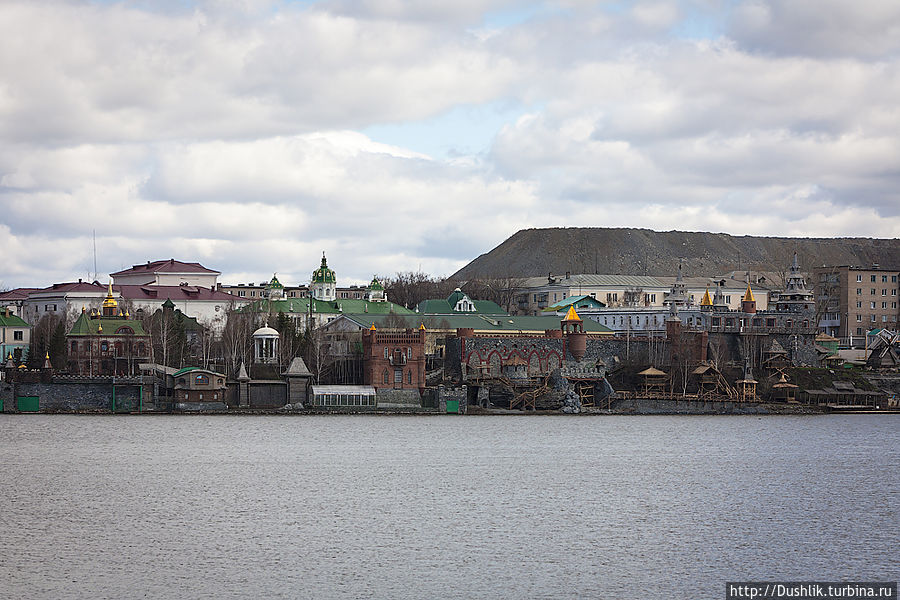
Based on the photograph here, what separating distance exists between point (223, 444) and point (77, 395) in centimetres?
1932

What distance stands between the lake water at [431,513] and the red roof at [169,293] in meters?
52.9

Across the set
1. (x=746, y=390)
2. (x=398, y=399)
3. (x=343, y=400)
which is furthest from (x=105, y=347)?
(x=746, y=390)

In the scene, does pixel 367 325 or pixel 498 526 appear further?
pixel 367 325

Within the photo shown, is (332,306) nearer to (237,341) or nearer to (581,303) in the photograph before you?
(581,303)

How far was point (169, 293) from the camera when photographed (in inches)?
4793

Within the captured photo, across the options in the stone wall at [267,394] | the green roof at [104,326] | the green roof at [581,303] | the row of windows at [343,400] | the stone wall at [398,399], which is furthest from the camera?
the green roof at [581,303]

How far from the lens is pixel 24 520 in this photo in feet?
123

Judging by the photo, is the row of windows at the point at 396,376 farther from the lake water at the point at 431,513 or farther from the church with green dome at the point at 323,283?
the church with green dome at the point at 323,283

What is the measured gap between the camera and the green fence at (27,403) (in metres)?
75.4

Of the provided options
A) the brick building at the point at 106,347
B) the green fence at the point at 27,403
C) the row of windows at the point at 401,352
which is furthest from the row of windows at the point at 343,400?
the green fence at the point at 27,403

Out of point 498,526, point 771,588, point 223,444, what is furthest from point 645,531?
point 223,444

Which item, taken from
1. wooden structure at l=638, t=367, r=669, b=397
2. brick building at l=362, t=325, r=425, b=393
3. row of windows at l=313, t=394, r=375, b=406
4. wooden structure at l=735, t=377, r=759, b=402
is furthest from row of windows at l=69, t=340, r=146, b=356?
wooden structure at l=735, t=377, r=759, b=402

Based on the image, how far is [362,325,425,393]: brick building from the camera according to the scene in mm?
82562

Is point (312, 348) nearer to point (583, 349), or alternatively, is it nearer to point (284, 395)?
point (284, 395)
